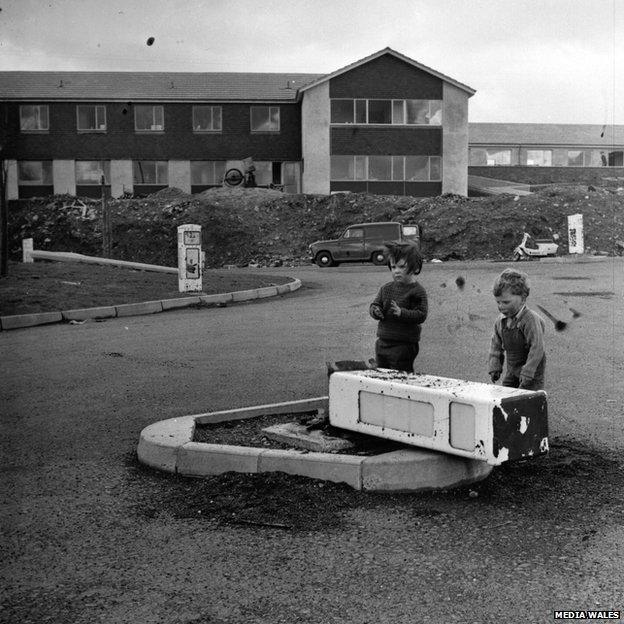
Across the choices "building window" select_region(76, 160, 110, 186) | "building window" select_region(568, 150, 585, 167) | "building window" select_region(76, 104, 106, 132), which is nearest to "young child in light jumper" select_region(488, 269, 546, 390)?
"building window" select_region(76, 160, 110, 186)

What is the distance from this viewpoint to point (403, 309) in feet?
20.2

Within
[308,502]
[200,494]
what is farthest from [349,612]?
[200,494]

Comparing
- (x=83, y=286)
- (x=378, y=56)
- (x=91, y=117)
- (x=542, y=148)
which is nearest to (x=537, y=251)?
(x=378, y=56)

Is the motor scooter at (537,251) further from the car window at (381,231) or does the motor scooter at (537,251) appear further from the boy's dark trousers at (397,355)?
the boy's dark trousers at (397,355)

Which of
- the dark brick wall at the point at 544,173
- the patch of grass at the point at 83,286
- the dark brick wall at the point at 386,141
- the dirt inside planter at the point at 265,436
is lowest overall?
the dirt inside planter at the point at 265,436

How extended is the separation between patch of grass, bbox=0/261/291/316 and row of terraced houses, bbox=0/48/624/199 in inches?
1020

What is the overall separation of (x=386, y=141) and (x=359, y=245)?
15313 mm

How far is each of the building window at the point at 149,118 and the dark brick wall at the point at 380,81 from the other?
974cm

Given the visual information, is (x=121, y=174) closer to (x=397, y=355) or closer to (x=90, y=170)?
(x=90, y=170)

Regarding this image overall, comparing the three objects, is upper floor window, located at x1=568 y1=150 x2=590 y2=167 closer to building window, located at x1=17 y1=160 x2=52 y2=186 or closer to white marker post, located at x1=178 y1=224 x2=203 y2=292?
building window, located at x1=17 y1=160 x2=52 y2=186

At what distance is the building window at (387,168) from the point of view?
47094 mm

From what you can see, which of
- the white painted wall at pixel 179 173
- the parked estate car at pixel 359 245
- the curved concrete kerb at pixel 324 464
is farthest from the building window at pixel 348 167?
the curved concrete kerb at pixel 324 464

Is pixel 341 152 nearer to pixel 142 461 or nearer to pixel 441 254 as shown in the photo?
pixel 441 254

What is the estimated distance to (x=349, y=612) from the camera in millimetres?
3326
